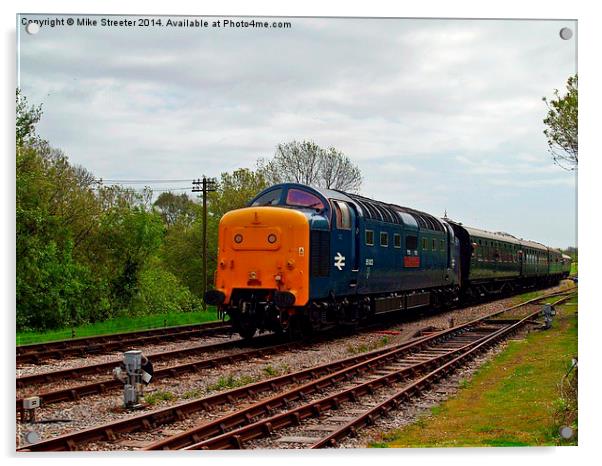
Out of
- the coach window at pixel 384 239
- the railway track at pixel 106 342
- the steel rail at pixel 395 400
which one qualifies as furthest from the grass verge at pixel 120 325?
the steel rail at pixel 395 400

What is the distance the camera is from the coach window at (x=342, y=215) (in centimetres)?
1702

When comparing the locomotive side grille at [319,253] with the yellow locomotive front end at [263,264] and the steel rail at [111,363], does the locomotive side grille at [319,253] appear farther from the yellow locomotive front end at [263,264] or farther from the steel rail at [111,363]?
the steel rail at [111,363]

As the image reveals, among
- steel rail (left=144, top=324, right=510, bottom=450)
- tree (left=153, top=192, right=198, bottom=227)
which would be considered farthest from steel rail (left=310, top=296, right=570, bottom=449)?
tree (left=153, top=192, right=198, bottom=227)

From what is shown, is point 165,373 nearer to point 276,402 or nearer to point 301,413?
point 276,402

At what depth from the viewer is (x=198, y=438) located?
8.77 m

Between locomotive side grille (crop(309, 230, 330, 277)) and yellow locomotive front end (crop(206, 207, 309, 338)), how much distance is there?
254mm

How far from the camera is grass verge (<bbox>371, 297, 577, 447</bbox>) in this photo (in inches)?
358

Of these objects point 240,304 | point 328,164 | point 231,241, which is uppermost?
point 328,164

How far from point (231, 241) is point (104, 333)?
425cm

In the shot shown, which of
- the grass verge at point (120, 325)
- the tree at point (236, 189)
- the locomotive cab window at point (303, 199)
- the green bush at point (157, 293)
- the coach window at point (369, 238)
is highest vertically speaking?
the tree at point (236, 189)

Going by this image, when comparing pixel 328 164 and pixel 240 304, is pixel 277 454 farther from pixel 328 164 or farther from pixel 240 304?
pixel 240 304

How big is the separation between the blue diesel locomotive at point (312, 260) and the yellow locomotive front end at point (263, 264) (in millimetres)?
21

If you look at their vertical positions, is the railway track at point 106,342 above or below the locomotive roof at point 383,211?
below

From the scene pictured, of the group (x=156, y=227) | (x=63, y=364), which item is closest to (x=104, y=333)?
(x=63, y=364)
